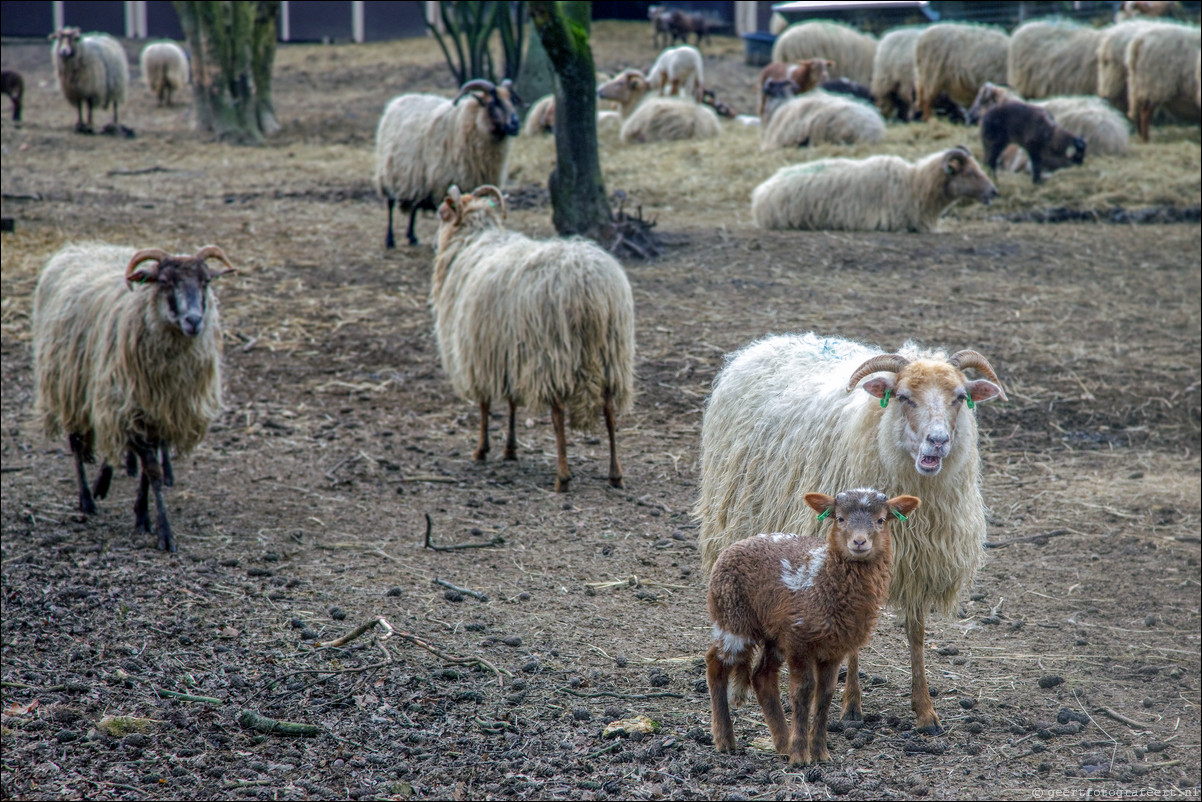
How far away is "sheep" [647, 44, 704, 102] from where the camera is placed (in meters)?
20.1

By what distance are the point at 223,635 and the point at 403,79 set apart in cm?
→ 2293

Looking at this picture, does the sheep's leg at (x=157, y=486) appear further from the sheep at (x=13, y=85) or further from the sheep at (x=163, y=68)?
the sheep at (x=163, y=68)

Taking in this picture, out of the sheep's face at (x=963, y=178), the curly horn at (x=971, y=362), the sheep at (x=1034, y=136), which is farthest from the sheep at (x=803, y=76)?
the curly horn at (x=971, y=362)

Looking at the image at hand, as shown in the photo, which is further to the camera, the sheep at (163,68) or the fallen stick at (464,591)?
the sheep at (163,68)

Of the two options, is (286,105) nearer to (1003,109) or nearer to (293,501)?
(1003,109)

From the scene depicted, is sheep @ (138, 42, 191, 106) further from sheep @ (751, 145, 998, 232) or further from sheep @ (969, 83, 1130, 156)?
sheep @ (969, 83, 1130, 156)

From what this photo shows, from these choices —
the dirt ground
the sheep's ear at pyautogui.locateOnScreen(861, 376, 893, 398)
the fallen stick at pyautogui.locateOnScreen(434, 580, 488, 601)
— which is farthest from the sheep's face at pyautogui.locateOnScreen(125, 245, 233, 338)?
the sheep's ear at pyautogui.locateOnScreen(861, 376, 893, 398)

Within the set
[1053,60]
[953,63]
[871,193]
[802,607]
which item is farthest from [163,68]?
[802,607]

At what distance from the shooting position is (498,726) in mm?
3711

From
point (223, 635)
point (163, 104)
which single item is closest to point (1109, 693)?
point (223, 635)

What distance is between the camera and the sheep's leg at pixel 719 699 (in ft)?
11.3

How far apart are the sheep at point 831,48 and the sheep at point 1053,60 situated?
6122 mm

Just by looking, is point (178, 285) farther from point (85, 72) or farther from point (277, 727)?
point (85, 72)

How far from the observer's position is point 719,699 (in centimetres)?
347
